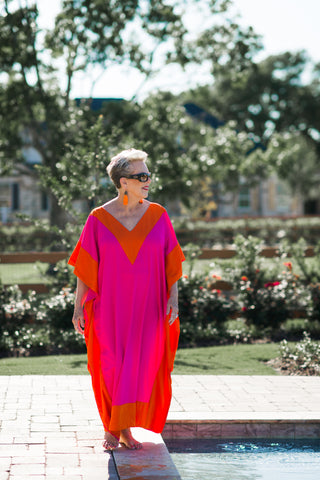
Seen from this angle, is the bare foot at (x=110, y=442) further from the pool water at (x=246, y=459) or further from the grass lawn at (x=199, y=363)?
the grass lawn at (x=199, y=363)

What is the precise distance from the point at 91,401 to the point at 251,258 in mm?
5008

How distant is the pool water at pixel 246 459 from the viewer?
4.25 metres

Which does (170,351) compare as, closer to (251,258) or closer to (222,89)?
(251,258)

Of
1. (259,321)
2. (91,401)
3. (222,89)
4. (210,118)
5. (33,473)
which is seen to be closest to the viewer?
(33,473)

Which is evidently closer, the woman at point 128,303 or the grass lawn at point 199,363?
the woman at point 128,303

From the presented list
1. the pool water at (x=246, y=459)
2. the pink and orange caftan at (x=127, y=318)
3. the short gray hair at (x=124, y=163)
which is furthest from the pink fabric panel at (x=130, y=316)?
the pool water at (x=246, y=459)

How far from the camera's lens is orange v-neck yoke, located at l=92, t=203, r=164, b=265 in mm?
4449

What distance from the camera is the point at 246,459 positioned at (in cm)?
459

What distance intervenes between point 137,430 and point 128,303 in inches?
40.0

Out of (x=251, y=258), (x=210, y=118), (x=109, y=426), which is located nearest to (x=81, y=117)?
(x=251, y=258)

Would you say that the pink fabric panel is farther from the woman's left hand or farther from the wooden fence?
the wooden fence

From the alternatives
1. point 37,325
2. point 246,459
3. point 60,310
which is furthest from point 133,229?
point 37,325

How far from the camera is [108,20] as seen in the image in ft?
59.2

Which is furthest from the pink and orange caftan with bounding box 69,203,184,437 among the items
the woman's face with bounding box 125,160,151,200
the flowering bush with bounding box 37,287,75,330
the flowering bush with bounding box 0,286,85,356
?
the flowering bush with bounding box 37,287,75,330
